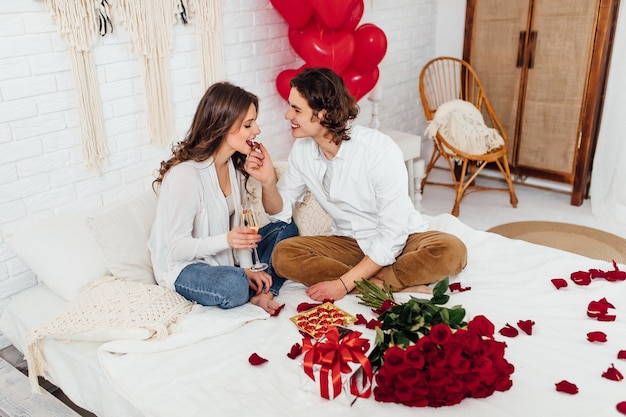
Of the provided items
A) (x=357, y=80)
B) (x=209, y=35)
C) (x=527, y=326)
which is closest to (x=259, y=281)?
(x=527, y=326)

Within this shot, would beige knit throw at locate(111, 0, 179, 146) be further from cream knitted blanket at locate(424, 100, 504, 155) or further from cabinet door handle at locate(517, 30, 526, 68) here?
cabinet door handle at locate(517, 30, 526, 68)

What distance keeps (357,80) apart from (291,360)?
172 cm

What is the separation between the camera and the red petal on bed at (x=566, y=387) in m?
1.60

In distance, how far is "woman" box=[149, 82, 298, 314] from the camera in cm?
204

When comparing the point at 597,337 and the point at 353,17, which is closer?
the point at 597,337

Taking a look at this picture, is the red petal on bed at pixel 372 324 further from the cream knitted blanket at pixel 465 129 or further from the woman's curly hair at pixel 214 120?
the cream knitted blanket at pixel 465 129

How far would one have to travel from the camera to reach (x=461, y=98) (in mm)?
4191

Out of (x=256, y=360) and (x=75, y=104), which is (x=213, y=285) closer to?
(x=256, y=360)

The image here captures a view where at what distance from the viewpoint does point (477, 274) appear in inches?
89.0

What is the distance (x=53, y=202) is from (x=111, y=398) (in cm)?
92

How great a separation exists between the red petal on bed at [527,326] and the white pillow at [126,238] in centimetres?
128

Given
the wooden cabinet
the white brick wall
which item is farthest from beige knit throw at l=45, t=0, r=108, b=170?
the wooden cabinet

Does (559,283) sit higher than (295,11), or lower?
lower

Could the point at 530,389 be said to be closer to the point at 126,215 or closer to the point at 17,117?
the point at 126,215
